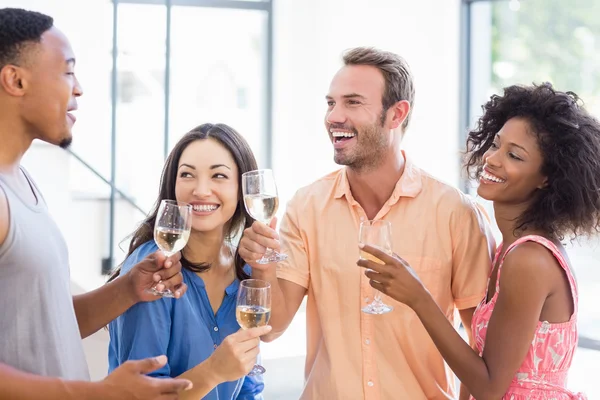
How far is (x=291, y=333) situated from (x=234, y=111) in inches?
103

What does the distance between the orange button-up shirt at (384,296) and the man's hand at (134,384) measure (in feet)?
2.81

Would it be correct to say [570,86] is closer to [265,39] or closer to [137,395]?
[265,39]

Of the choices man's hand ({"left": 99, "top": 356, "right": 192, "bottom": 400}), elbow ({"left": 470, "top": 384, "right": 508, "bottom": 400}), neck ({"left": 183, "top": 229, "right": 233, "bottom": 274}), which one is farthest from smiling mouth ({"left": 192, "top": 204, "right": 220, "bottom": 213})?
elbow ({"left": 470, "top": 384, "right": 508, "bottom": 400})

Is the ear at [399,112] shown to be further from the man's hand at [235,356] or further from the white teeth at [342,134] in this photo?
the man's hand at [235,356]

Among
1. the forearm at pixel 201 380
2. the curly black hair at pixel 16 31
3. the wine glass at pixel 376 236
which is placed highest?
the curly black hair at pixel 16 31

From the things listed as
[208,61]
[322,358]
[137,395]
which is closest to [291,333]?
[322,358]

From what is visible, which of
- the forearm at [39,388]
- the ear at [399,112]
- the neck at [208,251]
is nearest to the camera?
the forearm at [39,388]

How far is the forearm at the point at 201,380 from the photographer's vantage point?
184 centimetres

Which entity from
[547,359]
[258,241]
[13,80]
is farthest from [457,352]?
[13,80]

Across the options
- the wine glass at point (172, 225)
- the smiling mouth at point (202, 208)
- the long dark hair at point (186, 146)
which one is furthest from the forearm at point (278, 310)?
the wine glass at point (172, 225)

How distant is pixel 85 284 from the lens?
183 inches

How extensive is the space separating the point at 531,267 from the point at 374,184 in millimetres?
696

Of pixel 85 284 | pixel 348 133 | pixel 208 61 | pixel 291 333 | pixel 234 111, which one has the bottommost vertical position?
pixel 291 333

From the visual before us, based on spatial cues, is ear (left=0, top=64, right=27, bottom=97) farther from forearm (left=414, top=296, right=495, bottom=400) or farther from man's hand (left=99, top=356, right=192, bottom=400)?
forearm (left=414, top=296, right=495, bottom=400)
